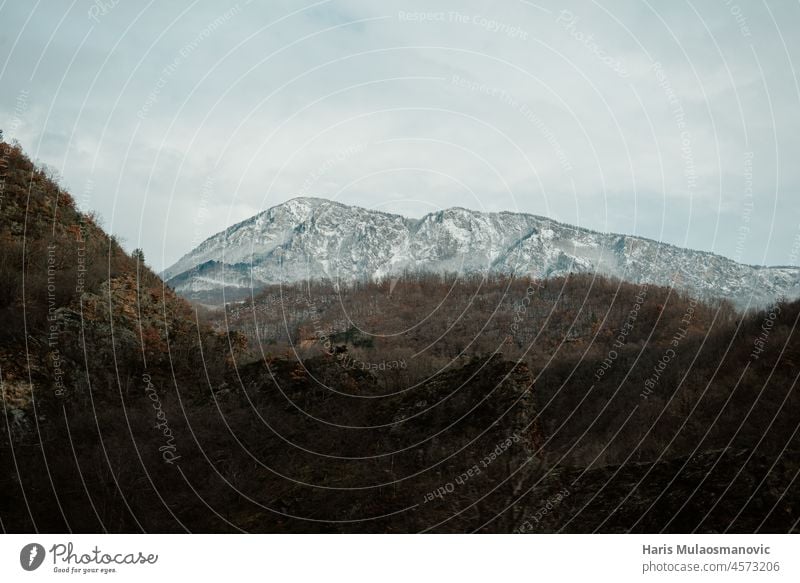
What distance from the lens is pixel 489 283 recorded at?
8125 centimetres

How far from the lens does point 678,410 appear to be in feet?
75.7

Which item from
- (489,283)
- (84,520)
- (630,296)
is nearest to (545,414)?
(84,520)

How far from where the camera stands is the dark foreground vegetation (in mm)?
18016

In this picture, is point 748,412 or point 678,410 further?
point 678,410

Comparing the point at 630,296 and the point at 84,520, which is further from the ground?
the point at 630,296

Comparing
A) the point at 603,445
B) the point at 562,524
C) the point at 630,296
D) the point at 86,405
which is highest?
the point at 630,296

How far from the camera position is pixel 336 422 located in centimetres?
2498

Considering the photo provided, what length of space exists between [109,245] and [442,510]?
900 inches

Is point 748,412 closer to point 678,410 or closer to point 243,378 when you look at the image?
point 678,410

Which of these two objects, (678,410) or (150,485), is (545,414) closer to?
(678,410)

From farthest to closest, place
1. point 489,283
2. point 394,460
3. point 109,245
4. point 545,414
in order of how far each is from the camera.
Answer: point 489,283 → point 109,245 → point 545,414 → point 394,460

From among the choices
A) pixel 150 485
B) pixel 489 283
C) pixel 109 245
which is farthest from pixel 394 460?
pixel 489 283

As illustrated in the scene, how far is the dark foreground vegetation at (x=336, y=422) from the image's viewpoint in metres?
18.0

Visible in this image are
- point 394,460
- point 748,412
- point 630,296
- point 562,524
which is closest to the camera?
point 562,524
